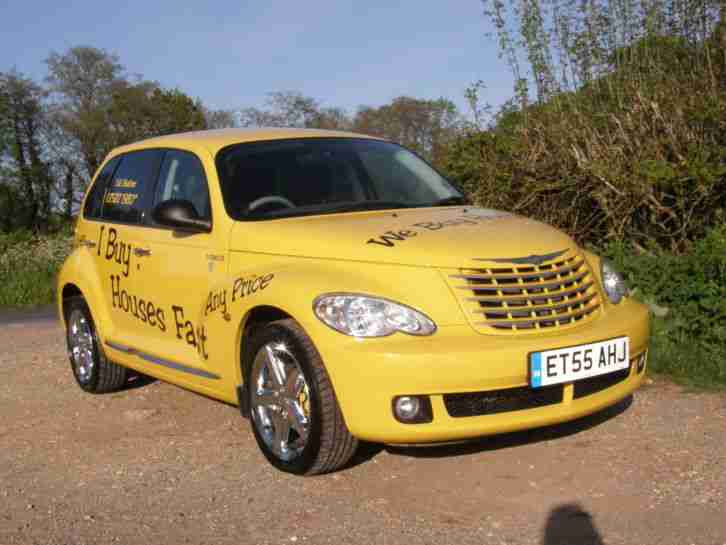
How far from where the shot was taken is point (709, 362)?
6.43 metres

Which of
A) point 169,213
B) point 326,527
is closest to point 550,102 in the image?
point 169,213

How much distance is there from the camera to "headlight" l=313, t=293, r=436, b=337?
4.16 meters

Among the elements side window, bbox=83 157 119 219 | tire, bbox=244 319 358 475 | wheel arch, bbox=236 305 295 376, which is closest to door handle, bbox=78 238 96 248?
side window, bbox=83 157 119 219

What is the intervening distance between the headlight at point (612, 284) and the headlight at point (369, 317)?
1.18 m

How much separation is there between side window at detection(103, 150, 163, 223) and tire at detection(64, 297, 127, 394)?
0.75 meters

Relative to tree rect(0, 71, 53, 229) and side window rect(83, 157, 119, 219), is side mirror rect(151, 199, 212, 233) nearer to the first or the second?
side window rect(83, 157, 119, 219)

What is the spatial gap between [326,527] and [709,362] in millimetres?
3517

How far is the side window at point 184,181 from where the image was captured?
17.8 ft

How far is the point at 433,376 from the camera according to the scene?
4.03 m

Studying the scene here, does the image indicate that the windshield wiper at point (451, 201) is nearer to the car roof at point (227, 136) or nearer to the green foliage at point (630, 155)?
the car roof at point (227, 136)

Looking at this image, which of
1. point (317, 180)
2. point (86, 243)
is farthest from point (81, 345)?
point (317, 180)

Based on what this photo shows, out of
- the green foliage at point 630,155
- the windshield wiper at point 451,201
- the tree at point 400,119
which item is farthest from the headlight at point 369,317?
the tree at point 400,119

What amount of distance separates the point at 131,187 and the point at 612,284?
3.15m

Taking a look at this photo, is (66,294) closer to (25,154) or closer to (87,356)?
(87,356)
